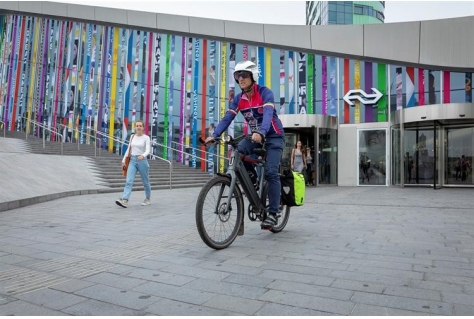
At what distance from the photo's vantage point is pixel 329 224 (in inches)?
208

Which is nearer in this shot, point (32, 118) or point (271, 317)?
point (271, 317)

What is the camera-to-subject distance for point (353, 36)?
16.3m

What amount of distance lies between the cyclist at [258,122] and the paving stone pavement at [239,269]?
0.53 meters

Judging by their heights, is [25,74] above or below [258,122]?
above

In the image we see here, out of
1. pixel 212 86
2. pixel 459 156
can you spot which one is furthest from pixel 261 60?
pixel 459 156

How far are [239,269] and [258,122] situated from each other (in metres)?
1.74

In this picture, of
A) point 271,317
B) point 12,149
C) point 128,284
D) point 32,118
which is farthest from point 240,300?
point 32,118

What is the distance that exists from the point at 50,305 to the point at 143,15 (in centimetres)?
1988

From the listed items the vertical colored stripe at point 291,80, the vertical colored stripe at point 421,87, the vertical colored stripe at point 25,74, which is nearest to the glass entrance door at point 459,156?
the vertical colored stripe at point 421,87

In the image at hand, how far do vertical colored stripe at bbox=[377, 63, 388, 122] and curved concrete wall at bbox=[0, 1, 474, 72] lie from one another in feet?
1.22

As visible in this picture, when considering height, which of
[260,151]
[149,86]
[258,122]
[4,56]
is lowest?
[260,151]

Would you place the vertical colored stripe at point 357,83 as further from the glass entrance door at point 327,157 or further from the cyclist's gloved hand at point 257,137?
the cyclist's gloved hand at point 257,137

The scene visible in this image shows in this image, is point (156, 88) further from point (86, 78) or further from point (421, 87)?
point (421, 87)

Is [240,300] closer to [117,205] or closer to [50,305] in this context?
[50,305]
